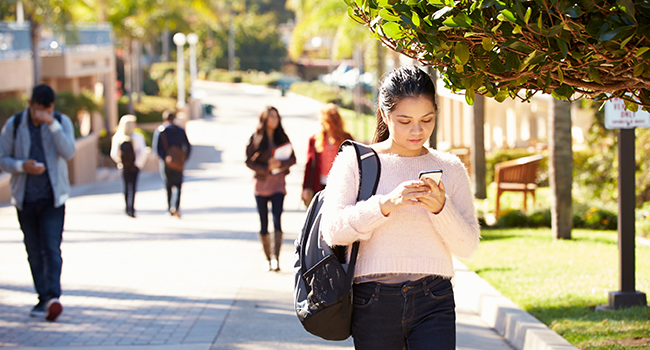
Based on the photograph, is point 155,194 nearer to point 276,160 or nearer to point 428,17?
point 276,160

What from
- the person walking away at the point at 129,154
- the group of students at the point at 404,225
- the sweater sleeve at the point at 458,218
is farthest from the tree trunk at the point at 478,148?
the sweater sleeve at the point at 458,218

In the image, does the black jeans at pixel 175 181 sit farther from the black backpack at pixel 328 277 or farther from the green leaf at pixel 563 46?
the green leaf at pixel 563 46

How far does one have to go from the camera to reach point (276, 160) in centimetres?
819

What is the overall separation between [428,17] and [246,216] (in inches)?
444

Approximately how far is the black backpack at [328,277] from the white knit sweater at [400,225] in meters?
0.04

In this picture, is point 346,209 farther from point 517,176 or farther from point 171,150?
point 171,150

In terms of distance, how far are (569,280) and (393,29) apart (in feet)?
16.1

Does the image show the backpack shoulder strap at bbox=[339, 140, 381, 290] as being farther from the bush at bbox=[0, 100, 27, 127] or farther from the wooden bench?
the bush at bbox=[0, 100, 27, 127]

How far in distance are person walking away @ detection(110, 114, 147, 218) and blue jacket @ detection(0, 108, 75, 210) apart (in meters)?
7.27

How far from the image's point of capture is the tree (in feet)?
8.16

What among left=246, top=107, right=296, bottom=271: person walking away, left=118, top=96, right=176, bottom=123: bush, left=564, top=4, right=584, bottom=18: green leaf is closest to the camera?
left=564, top=4, right=584, bottom=18: green leaf

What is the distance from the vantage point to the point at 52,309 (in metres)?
6.22

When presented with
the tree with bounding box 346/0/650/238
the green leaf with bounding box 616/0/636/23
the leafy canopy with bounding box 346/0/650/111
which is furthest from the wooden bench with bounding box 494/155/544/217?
the green leaf with bounding box 616/0/636/23

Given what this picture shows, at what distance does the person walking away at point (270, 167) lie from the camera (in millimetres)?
8172
